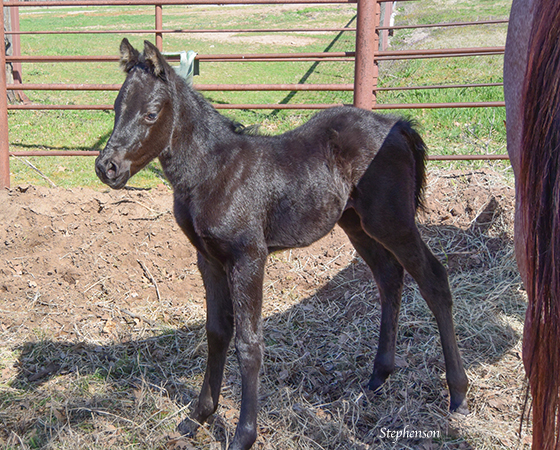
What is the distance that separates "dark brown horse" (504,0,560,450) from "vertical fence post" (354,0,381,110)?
3.25 metres

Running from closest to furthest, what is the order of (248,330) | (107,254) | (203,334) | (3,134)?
(248,330), (203,334), (107,254), (3,134)

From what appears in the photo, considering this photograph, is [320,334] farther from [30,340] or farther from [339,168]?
[30,340]

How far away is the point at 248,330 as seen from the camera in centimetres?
254

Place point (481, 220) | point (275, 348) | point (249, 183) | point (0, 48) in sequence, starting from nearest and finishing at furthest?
point (249, 183), point (275, 348), point (481, 220), point (0, 48)

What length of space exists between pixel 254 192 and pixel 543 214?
1.46 meters

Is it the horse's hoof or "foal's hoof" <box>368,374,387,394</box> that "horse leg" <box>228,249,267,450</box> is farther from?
the horse's hoof

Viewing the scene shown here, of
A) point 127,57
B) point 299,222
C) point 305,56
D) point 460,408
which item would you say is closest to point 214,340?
point 299,222

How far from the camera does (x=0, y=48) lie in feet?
16.2

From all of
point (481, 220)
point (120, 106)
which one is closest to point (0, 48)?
point (120, 106)

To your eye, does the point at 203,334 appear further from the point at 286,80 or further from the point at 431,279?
the point at 286,80

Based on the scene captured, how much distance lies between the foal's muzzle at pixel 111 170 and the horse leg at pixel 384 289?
1.31 meters

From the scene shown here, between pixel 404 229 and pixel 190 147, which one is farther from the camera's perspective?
pixel 404 229

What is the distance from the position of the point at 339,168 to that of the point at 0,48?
3816mm

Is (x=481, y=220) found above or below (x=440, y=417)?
above
